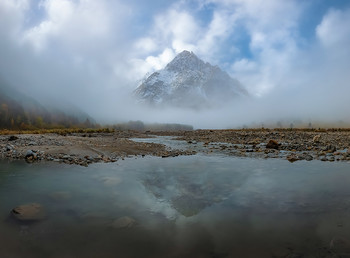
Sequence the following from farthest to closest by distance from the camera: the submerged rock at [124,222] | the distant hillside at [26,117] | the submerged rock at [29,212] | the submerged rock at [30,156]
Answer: the distant hillside at [26,117]
the submerged rock at [30,156]
the submerged rock at [29,212]
the submerged rock at [124,222]

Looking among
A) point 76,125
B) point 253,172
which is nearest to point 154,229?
point 253,172

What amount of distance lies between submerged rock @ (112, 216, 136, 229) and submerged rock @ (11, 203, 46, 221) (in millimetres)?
2270

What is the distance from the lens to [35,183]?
33.0 feet

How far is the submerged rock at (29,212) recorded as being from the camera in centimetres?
645

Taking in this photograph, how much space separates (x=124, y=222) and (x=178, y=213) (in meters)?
1.77

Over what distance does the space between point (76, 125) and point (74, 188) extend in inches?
3756

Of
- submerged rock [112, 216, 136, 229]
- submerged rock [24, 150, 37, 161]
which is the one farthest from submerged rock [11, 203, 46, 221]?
submerged rock [24, 150, 37, 161]

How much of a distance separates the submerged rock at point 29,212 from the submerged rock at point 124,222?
2.27 meters

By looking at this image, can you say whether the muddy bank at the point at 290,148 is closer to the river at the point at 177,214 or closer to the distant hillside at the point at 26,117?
the river at the point at 177,214

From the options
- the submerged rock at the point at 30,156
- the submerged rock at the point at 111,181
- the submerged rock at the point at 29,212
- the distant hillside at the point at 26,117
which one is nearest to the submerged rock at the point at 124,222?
the submerged rock at the point at 29,212

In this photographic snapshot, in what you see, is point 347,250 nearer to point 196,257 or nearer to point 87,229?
point 196,257

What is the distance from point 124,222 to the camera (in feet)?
20.8

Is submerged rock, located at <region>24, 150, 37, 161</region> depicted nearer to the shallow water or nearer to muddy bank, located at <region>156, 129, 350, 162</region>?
the shallow water

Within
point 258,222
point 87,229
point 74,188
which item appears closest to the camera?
point 87,229
